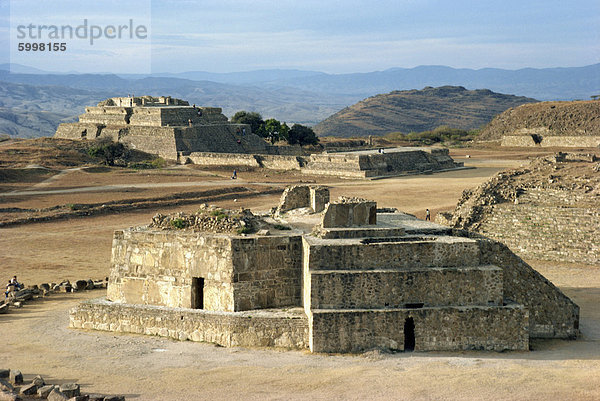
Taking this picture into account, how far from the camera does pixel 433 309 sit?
1430cm

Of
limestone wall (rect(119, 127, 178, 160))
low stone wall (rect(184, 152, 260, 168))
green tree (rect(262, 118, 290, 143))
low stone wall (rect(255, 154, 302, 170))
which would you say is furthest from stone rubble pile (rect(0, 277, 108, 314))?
green tree (rect(262, 118, 290, 143))

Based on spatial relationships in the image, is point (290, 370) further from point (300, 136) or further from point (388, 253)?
point (300, 136)

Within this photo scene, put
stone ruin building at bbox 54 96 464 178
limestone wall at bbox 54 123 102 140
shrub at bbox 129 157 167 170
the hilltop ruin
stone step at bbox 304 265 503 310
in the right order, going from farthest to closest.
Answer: the hilltop ruin
limestone wall at bbox 54 123 102 140
shrub at bbox 129 157 167 170
stone ruin building at bbox 54 96 464 178
stone step at bbox 304 265 503 310

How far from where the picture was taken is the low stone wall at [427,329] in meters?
14.1

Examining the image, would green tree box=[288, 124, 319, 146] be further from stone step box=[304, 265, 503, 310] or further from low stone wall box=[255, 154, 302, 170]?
stone step box=[304, 265, 503, 310]

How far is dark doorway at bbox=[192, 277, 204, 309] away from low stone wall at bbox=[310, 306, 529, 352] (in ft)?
9.72

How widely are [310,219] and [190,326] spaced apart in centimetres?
414

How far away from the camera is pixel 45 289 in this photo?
20.2m

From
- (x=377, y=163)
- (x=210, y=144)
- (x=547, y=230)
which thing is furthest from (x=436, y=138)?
(x=547, y=230)

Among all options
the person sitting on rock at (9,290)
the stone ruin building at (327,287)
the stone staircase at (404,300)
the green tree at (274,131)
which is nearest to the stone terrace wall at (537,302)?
the stone ruin building at (327,287)

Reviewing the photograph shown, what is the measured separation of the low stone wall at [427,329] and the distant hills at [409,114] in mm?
124313

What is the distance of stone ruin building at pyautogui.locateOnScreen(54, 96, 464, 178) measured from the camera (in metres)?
50.0

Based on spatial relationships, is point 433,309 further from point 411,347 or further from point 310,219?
point 310,219

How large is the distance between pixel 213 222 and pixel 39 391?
544 cm
